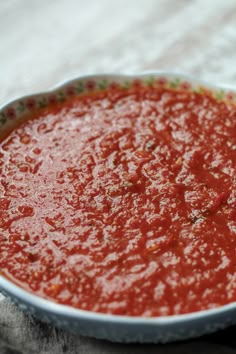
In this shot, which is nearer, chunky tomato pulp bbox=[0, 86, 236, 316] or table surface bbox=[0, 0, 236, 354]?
chunky tomato pulp bbox=[0, 86, 236, 316]

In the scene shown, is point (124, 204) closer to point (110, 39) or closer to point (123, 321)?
Answer: point (123, 321)

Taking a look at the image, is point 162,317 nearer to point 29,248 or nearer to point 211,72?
point 29,248

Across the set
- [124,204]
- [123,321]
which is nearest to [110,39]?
[124,204]

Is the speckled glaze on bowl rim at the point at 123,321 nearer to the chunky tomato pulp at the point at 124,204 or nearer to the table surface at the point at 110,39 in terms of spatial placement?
the chunky tomato pulp at the point at 124,204

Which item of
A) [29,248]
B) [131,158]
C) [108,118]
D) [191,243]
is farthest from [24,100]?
[191,243]

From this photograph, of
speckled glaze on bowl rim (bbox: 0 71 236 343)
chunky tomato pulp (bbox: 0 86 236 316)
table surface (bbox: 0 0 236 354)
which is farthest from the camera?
table surface (bbox: 0 0 236 354)

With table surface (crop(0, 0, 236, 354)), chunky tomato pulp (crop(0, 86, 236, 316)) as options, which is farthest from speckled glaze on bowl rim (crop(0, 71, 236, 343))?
table surface (crop(0, 0, 236, 354))

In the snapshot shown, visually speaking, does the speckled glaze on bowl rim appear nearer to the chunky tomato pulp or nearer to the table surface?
the chunky tomato pulp
